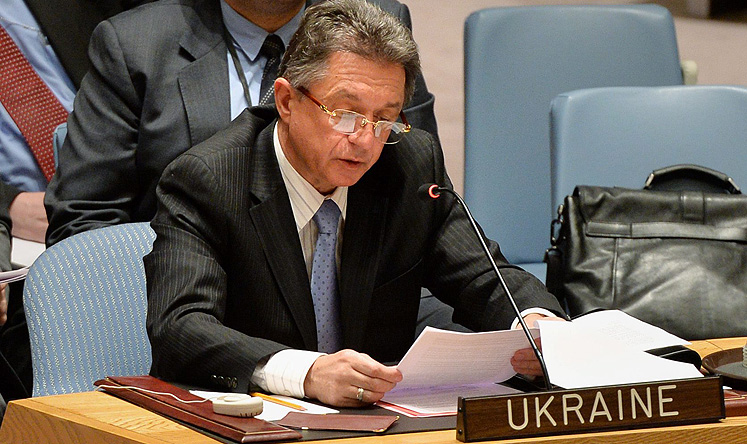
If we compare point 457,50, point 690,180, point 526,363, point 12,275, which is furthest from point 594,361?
point 457,50

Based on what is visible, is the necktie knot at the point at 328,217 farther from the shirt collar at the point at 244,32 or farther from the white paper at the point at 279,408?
the shirt collar at the point at 244,32

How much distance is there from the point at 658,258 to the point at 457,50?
10.6 ft

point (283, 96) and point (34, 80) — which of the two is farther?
point (34, 80)

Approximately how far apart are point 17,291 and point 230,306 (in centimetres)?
97

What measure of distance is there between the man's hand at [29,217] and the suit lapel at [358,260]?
1.06 m

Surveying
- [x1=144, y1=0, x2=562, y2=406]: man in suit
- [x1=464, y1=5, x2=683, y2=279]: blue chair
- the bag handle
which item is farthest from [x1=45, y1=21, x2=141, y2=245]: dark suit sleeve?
the bag handle

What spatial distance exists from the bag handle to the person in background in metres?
1.43

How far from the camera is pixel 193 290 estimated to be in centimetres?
166

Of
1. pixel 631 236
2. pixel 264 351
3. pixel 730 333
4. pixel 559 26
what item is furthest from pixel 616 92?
pixel 264 351

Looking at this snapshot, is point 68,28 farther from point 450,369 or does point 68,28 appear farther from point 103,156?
point 450,369

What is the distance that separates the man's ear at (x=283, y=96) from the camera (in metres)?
1.83

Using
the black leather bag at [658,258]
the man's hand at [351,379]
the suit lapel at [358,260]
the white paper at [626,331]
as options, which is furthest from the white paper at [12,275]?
the black leather bag at [658,258]

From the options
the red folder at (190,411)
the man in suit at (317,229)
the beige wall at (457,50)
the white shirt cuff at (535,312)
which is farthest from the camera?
the beige wall at (457,50)

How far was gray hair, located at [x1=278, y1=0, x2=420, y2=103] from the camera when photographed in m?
1.75
